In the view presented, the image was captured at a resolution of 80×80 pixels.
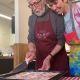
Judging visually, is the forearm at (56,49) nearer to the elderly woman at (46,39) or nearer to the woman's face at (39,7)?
the elderly woman at (46,39)

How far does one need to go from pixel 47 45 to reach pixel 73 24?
0.25 meters

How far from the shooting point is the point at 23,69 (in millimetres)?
1329

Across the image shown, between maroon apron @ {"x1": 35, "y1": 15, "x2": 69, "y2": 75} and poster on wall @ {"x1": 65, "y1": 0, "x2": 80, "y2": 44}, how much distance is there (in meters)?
0.13

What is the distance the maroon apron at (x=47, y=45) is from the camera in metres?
1.43

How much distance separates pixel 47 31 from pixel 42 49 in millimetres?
139

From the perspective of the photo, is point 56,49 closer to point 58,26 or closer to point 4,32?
point 58,26

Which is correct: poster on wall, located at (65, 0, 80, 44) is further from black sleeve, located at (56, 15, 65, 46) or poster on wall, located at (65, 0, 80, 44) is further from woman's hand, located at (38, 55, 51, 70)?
woman's hand, located at (38, 55, 51, 70)

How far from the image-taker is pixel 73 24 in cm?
131

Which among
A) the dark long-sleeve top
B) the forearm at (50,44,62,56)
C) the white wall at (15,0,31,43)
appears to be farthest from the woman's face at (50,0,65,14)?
the white wall at (15,0,31,43)

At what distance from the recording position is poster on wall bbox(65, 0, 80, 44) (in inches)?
50.4

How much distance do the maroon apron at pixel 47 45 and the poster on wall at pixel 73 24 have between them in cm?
13

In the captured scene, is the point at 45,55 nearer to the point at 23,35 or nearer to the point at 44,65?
the point at 44,65

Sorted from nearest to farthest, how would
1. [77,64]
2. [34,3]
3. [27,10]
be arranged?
1. [77,64]
2. [34,3]
3. [27,10]

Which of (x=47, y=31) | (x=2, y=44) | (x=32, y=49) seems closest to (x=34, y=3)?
(x=47, y=31)
